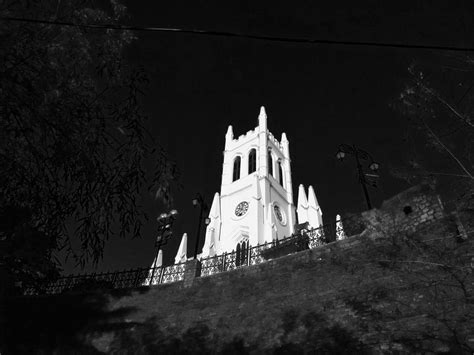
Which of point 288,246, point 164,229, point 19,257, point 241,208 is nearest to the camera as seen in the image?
point 19,257

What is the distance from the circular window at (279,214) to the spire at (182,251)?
1159cm

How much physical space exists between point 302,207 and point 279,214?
4.27 meters

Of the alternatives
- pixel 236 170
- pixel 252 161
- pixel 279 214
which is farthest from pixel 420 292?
pixel 236 170

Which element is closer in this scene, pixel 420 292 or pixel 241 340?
pixel 420 292

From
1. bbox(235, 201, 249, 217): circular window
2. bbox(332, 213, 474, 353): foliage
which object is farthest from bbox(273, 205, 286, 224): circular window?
bbox(332, 213, 474, 353): foliage

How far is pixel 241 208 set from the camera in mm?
36344

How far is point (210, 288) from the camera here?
12328 millimetres

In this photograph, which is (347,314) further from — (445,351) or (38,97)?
(38,97)

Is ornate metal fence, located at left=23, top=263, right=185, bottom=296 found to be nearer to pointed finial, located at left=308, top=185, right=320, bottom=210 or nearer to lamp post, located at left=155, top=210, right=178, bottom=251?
lamp post, located at left=155, top=210, right=178, bottom=251

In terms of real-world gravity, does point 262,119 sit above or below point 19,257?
above

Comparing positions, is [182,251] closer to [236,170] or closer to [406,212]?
[236,170]

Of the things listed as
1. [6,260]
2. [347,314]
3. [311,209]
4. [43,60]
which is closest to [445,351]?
[347,314]

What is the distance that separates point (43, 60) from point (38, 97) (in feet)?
1.99

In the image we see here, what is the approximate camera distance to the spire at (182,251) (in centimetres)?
3722
